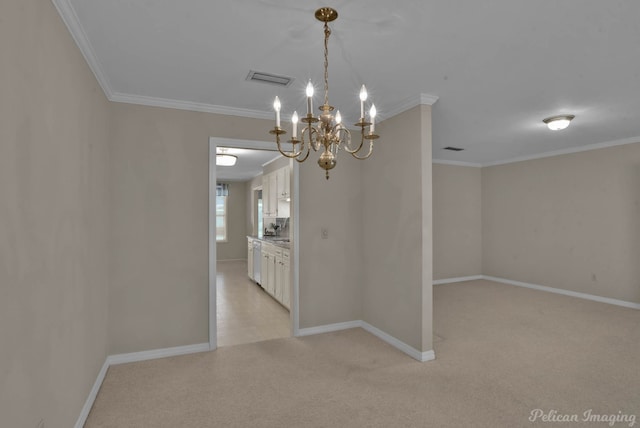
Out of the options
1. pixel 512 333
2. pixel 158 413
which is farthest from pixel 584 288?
pixel 158 413

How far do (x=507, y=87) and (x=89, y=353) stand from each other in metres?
4.19

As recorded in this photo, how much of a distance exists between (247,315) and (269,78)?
3.34 metres

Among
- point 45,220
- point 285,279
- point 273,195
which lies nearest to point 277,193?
point 273,195

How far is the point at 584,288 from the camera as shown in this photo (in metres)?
5.69

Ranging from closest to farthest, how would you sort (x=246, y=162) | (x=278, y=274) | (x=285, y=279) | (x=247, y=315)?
(x=247, y=315) → (x=285, y=279) → (x=278, y=274) → (x=246, y=162)

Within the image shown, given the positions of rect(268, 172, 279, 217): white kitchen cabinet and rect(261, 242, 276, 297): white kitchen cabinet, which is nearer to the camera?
rect(261, 242, 276, 297): white kitchen cabinet

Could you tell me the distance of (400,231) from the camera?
11.9 ft

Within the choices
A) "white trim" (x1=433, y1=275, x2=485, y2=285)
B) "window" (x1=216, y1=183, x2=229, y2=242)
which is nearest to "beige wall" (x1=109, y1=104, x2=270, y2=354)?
"white trim" (x1=433, y1=275, x2=485, y2=285)

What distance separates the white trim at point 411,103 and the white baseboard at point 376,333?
2.47m

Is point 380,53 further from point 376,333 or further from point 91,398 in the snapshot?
point 91,398

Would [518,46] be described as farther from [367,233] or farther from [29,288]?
[29,288]

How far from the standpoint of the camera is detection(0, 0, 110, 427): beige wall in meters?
1.37

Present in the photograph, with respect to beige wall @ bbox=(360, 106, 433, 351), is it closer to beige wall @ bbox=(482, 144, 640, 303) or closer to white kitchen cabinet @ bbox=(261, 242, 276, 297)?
white kitchen cabinet @ bbox=(261, 242, 276, 297)

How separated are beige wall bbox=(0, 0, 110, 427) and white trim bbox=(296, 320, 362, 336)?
2.11m
